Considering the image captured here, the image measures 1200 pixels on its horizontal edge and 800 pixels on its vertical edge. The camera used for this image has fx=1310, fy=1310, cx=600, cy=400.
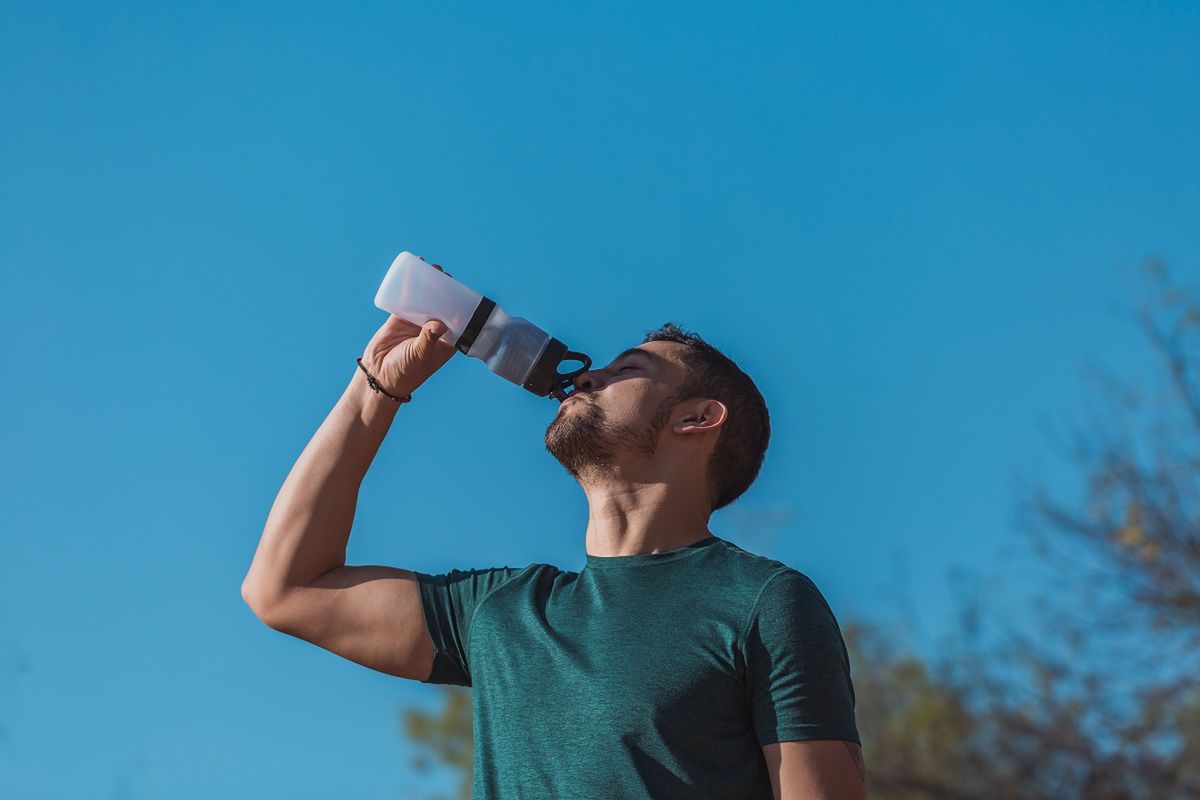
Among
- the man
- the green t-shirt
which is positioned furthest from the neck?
the green t-shirt

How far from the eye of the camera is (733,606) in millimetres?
3107

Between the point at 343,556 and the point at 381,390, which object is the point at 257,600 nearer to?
the point at 343,556

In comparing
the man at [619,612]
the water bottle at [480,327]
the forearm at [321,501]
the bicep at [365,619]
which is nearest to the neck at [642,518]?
the man at [619,612]

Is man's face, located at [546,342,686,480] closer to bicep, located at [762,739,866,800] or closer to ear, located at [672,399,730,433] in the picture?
ear, located at [672,399,730,433]

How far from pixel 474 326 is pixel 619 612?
1.01m

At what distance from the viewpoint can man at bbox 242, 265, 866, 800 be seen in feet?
9.66

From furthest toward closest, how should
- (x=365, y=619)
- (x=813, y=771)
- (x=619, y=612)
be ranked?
(x=365, y=619)
(x=619, y=612)
(x=813, y=771)

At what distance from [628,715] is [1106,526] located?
9.57 metres

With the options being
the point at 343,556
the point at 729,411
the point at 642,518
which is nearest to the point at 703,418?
the point at 729,411

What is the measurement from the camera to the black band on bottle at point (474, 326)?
3.75m

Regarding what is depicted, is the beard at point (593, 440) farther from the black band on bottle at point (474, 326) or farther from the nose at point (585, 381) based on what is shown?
the black band on bottle at point (474, 326)

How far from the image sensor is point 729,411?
3.80m

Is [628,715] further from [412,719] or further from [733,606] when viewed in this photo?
[412,719]

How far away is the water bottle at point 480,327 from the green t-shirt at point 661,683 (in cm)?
67
